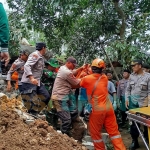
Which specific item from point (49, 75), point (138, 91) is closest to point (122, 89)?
point (138, 91)

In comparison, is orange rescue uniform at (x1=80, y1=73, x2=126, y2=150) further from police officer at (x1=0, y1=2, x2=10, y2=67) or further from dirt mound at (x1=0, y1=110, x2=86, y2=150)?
police officer at (x1=0, y1=2, x2=10, y2=67)

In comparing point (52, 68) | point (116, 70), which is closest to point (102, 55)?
point (116, 70)

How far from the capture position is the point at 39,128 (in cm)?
432

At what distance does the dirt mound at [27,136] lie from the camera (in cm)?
365

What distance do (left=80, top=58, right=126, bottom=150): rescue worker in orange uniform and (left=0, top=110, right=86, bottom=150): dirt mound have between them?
118 centimetres

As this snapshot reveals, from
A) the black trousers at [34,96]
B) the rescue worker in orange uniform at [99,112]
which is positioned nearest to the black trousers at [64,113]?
the black trousers at [34,96]

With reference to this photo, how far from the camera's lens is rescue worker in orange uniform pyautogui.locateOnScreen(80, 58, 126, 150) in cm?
546

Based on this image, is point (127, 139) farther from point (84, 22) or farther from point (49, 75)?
point (84, 22)

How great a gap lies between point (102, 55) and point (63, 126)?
5.64 meters

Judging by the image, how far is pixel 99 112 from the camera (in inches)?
214

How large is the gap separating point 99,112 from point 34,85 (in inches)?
53.4

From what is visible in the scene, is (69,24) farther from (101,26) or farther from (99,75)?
(99,75)

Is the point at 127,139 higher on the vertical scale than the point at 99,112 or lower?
lower

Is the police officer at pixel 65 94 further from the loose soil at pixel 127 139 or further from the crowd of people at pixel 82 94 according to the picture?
the loose soil at pixel 127 139
